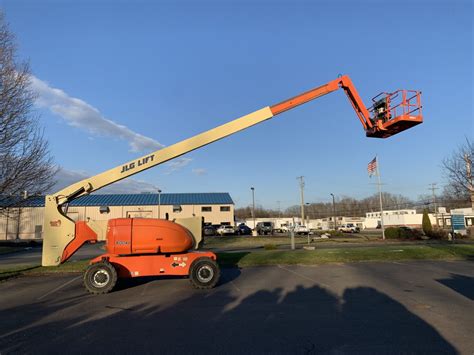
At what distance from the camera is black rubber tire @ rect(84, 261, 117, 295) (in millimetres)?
10719

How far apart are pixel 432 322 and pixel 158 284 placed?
27.0ft

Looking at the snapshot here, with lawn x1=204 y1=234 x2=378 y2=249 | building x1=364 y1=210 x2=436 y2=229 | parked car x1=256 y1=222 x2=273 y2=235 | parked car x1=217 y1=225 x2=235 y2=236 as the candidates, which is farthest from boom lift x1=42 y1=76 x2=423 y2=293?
building x1=364 y1=210 x2=436 y2=229

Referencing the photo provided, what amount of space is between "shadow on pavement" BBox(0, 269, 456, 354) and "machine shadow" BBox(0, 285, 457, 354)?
0.02 metres

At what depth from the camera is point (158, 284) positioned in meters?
12.2

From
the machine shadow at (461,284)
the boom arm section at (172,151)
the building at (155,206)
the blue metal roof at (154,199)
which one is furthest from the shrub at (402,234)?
the blue metal roof at (154,199)

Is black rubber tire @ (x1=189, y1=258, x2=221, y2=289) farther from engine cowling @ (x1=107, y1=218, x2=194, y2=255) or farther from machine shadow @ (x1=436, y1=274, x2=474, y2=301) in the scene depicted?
machine shadow @ (x1=436, y1=274, x2=474, y2=301)

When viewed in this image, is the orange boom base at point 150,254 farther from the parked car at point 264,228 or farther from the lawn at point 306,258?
the parked car at point 264,228

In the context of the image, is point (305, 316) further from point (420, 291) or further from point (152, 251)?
point (152, 251)

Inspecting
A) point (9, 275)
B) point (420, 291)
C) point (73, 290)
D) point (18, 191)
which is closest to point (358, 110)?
point (420, 291)

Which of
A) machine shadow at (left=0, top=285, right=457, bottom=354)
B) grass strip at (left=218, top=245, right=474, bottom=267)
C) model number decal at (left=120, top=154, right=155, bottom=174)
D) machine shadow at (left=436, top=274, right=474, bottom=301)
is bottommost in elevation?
machine shadow at (left=436, top=274, right=474, bottom=301)

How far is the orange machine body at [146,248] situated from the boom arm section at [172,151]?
1632mm

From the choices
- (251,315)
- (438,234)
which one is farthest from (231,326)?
(438,234)

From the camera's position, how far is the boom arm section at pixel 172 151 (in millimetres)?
11938

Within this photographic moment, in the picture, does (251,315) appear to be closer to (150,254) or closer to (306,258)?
(150,254)
